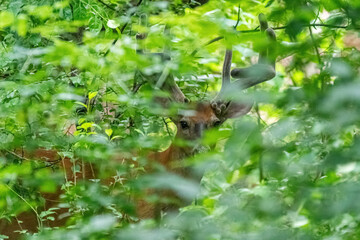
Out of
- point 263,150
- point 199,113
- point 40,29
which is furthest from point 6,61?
point 263,150

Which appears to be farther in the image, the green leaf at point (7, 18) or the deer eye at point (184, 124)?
the deer eye at point (184, 124)

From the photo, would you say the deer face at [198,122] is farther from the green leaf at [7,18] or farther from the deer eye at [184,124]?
the green leaf at [7,18]

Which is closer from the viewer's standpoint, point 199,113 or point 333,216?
point 333,216

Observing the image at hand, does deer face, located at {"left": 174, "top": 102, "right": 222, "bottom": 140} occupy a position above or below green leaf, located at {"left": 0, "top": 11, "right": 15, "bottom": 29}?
below

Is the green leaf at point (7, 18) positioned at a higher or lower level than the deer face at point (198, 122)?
higher

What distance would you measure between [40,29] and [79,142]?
2.45 feet

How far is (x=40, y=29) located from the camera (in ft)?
9.49

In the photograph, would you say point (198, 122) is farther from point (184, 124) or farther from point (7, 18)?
point (7, 18)

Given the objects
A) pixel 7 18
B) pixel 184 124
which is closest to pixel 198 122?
pixel 184 124

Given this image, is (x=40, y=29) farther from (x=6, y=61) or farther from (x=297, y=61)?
(x=297, y=61)

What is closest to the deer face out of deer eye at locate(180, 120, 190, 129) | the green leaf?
deer eye at locate(180, 120, 190, 129)

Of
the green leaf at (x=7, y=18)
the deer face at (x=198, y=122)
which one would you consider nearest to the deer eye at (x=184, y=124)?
the deer face at (x=198, y=122)

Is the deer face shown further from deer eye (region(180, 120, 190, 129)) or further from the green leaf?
the green leaf

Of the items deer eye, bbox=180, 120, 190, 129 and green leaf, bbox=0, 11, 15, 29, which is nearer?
green leaf, bbox=0, 11, 15, 29
